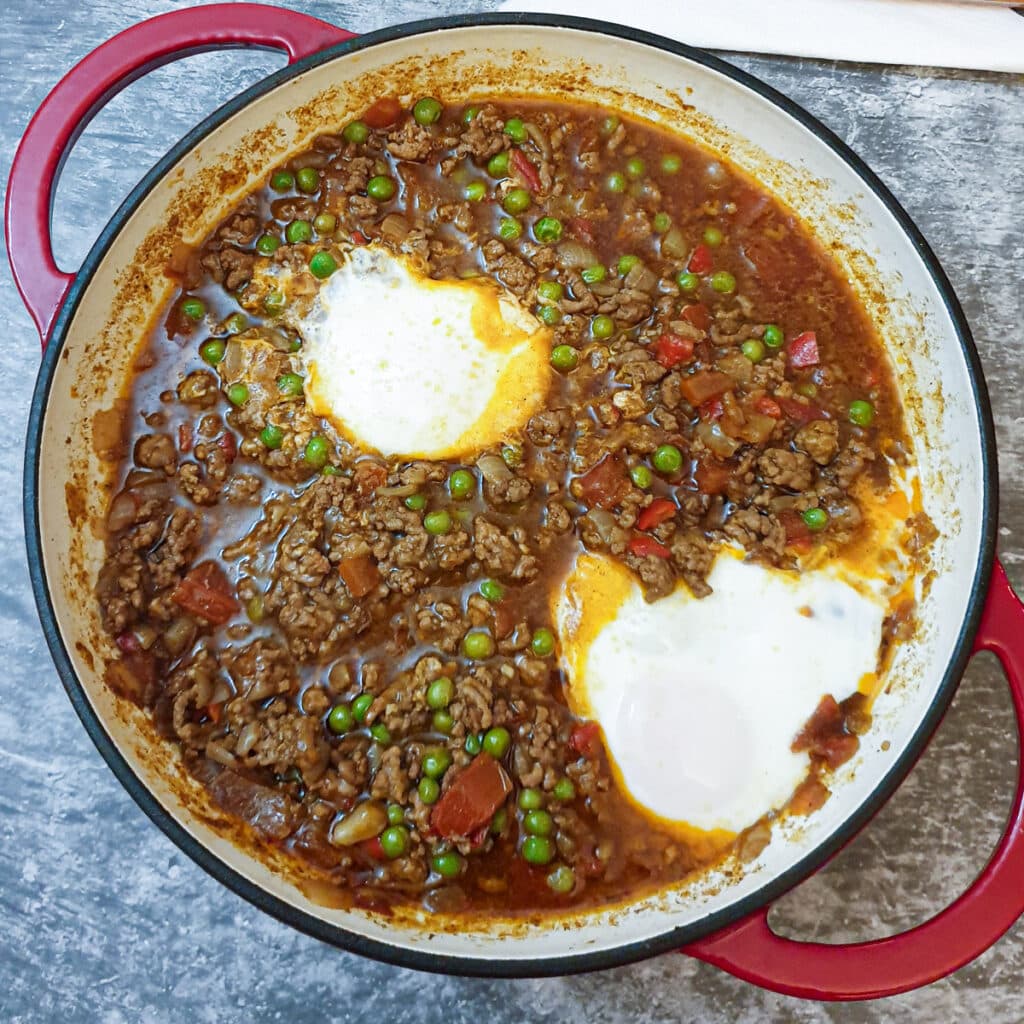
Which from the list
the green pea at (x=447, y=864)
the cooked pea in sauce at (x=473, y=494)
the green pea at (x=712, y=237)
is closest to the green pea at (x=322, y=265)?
the cooked pea in sauce at (x=473, y=494)

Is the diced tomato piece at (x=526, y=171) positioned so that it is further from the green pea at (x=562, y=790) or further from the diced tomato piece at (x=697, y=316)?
the green pea at (x=562, y=790)

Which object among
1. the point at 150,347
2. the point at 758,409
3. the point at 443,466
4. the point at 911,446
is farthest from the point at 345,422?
the point at 911,446

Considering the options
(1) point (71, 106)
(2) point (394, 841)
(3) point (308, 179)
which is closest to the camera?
(1) point (71, 106)

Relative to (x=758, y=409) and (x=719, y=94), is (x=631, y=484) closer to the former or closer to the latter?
(x=758, y=409)

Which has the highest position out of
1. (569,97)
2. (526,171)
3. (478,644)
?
(569,97)

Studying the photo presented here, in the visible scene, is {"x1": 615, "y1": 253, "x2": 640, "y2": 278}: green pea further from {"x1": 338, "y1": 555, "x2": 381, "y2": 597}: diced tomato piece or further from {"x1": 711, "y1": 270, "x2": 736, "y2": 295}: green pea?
{"x1": 338, "y1": 555, "x2": 381, "y2": 597}: diced tomato piece

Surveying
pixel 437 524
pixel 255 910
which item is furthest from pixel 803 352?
pixel 255 910

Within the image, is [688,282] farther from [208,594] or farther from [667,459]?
[208,594]
